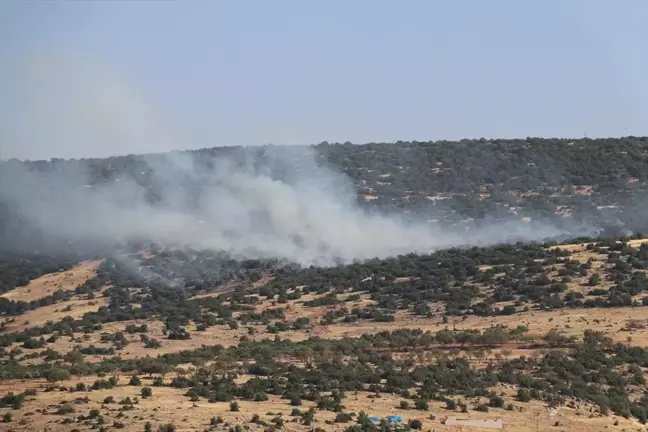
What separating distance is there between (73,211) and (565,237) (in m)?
49.2

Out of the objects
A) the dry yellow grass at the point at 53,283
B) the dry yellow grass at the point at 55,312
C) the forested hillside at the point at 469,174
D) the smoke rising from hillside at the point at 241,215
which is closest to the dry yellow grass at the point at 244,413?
the dry yellow grass at the point at 55,312

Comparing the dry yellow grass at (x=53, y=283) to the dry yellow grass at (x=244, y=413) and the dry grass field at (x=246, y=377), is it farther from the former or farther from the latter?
the dry yellow grass at (x=244, y=413)

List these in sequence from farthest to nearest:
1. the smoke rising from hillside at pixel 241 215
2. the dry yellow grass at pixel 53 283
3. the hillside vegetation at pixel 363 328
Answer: the smoke rising from hillside at pixel 241 215 < the dry yellow grass at pixel 53 283 < the hillside vegetation at pixel 363 328

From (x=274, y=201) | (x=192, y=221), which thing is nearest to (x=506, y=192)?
(x=274, y=201)

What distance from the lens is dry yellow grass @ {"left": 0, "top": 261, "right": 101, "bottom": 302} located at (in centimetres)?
7881

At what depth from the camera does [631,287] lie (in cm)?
6175

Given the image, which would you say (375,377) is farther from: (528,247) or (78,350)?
(528,247)

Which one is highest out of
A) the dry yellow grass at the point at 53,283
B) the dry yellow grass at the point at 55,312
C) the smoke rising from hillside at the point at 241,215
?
the smoke rising from hillside at the point at 241,215

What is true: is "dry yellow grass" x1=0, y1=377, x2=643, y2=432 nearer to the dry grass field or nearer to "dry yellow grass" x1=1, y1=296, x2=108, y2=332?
the dry grass field

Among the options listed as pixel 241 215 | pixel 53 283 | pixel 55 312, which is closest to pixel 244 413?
pixel 55 312

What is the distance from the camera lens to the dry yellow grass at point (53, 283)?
259ft

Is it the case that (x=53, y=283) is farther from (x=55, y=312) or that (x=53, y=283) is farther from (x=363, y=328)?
(x=363, y=328)

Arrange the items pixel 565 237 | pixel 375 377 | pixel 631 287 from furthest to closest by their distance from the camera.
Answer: pixel 565 237 < pixel 631 287 < pixel 375 377

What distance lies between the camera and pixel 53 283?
81.4 m
